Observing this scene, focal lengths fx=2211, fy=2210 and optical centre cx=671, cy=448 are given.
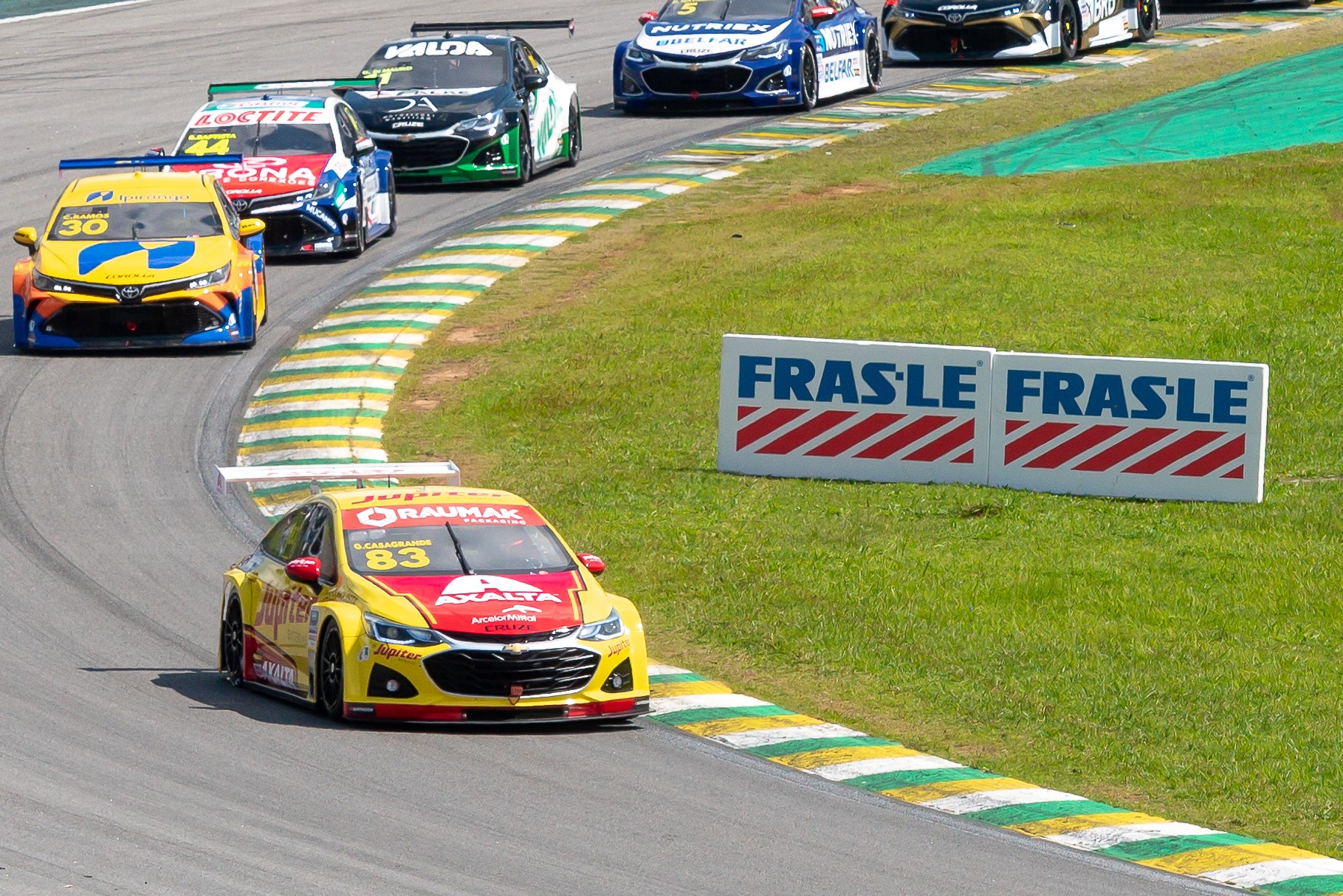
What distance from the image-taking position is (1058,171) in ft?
92.7

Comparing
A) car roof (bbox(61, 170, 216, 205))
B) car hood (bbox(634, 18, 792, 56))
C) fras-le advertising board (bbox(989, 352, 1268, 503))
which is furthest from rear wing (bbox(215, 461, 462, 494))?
car hood (bbox(634, 18, 792, 56))

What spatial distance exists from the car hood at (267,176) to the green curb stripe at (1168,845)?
1537 cm

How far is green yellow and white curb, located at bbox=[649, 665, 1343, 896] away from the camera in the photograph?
10.0 metres

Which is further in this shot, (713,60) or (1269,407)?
(713,60)

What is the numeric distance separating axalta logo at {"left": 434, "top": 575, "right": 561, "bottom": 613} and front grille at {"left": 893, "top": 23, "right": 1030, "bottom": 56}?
80.5ft

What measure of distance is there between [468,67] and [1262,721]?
687 inches

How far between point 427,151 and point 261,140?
3.42 m

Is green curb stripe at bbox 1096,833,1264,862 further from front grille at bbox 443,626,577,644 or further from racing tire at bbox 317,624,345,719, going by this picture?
racing tire at bbox 317,624,345,719

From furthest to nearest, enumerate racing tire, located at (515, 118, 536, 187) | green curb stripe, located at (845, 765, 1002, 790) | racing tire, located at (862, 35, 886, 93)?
racing tire, located at (862, 35, 886, 93)
racing tire, located at (515, 118, 536, 187)
green curb stripe, located at (845, 765, 1002, 790)

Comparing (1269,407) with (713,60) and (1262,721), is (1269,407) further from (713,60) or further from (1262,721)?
(713,60)

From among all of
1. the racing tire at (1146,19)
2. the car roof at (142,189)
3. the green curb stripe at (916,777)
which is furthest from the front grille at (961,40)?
the green curb stripe at (916,777)

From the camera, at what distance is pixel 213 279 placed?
21094mm

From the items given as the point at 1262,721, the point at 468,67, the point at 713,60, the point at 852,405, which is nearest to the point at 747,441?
the point at 852,405

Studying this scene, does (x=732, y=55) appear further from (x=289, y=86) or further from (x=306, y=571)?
(x=306, y=571)
